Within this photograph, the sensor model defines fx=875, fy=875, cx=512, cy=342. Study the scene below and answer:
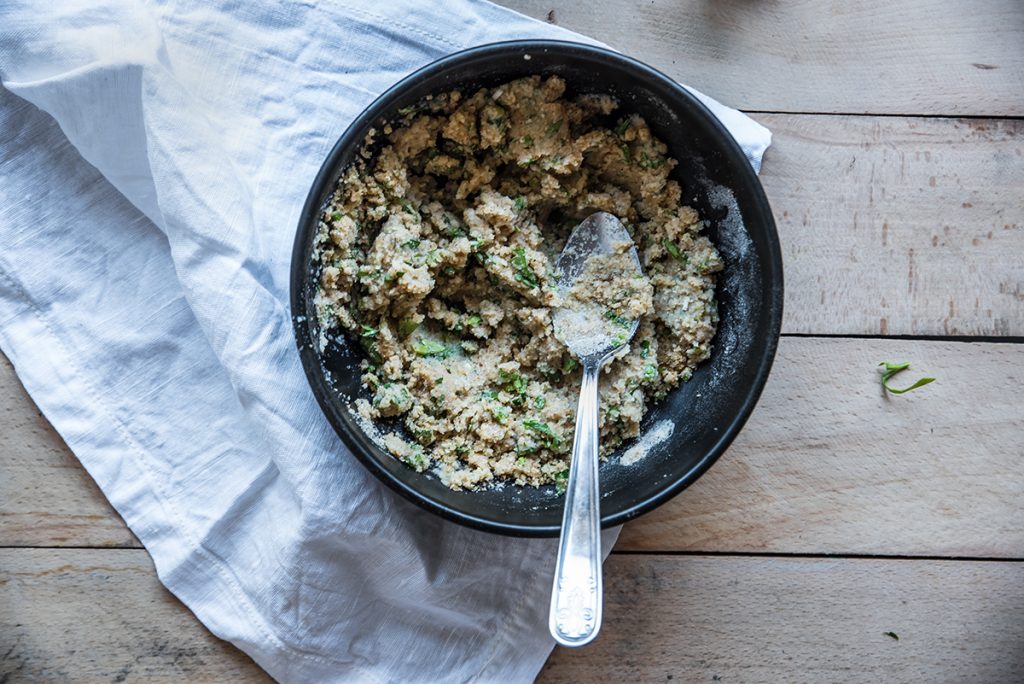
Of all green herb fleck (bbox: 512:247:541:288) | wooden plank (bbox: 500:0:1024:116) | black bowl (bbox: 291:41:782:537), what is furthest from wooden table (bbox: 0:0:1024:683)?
green herb fleck (bbox: 512:247:541:288)

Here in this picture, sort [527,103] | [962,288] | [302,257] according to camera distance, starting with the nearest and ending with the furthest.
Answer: [302,257]
[527,103]
[962,288]

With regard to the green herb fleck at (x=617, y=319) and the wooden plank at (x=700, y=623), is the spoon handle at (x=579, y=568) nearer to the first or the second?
the green herb fleck at (x=617, y=319)

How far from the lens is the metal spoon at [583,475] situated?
1183 millimetres

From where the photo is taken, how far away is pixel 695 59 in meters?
1.50

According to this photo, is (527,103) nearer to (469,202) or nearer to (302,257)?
(469,202)

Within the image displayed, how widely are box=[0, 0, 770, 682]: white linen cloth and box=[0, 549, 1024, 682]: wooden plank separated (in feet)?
0.29

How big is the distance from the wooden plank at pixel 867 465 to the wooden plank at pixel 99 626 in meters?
0.76

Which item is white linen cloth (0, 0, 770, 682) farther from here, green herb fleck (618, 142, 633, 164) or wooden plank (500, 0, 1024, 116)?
green herb fleck (618, 142, 633, 164)

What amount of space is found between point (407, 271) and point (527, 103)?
1.02ft

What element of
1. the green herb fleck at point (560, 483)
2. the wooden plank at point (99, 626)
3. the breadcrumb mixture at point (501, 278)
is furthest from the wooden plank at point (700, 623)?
the breadcrumb mixture at point (501, 278)

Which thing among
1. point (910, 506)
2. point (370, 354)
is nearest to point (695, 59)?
point (370, 354)

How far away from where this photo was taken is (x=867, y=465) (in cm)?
153

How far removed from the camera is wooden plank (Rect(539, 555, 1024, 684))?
1.53 m

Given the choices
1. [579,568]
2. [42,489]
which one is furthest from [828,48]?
[42,489]
